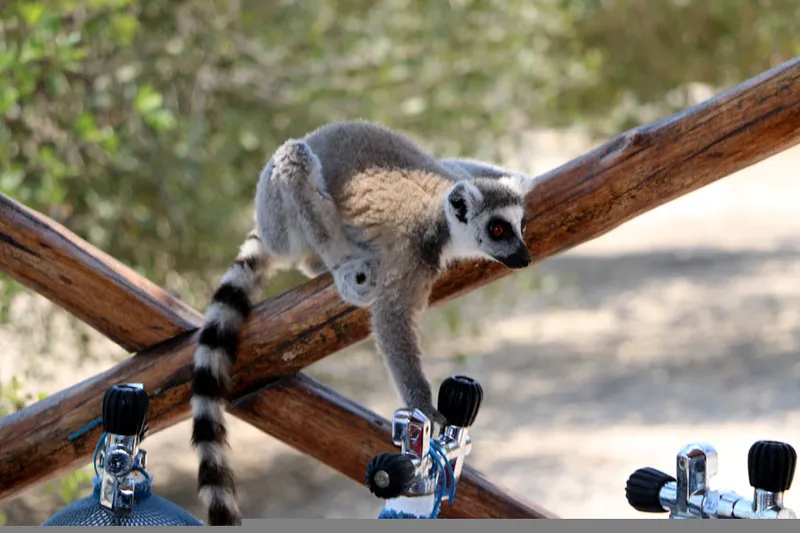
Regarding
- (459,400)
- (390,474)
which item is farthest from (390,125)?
(390,474)

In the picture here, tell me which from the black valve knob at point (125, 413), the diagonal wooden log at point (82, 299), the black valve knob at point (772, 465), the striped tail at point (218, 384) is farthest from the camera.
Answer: the diagonal wooden log at point (82, 299)

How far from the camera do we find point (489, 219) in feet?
6.99

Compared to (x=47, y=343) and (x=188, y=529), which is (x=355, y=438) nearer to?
(x=188, y=529)

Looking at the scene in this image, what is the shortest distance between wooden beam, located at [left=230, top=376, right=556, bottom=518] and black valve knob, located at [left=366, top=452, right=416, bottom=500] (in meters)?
0.85

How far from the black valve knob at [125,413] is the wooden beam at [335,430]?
2.40 feet

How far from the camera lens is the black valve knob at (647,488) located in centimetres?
153

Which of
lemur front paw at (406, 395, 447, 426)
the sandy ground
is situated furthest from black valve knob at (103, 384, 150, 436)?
the sandy ground

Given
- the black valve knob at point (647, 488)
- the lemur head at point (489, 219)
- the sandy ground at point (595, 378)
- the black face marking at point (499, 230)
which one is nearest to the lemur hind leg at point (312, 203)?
the lemur head at point (489, 219)

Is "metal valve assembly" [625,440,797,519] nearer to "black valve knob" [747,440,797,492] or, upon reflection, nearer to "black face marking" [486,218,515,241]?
"black valve knob" [747,440,797,492]

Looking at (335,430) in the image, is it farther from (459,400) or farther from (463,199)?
(459,400)

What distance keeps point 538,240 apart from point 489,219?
16 cm

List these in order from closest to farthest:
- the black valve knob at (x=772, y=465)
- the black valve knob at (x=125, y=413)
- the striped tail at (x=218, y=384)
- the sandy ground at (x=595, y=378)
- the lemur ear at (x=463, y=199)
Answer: the black valve knob at (x=772, y=465), the black valve knob at (x=125, y=413), the striped tail at (x=218, y=384), the lemur ear at (x=463, y=199), the sandy ground at (x=595, y=378)

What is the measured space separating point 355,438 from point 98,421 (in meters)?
0.60

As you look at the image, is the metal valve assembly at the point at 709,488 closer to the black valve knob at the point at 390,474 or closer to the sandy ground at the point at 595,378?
the black valve knob at the point at 390,474
